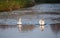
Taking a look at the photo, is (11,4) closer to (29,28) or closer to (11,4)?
(11,4)

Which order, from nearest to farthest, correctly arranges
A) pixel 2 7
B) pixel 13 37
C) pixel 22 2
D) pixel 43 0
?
pixel 13 37 → pixel 2 7 → pixel 22 2 → pixel 43 0

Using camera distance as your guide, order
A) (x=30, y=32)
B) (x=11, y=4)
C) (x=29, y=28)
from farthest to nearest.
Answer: (x=11, y=4)
(x=29, y=28)
(x=30, y=32)

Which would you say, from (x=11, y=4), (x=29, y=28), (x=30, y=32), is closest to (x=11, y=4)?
(x=11, y=4)

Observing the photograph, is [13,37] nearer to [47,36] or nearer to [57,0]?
[47,36]

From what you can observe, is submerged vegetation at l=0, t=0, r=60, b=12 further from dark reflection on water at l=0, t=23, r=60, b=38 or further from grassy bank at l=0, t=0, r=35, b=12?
dark reflection on water at l=0, t=23, r=60, b=38

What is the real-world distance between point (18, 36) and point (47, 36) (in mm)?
1426

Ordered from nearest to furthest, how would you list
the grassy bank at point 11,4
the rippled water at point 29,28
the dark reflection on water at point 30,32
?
the dark reflection on water at point 30,32 < the rippled water at point 29,28 < the grassy bank at point 11,4

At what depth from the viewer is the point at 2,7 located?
31.9 meters

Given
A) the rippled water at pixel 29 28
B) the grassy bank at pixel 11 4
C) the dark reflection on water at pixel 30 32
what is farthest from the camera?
the grassy bank at pixel 11 4

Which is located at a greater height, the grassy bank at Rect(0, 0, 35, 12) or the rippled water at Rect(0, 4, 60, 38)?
the grassy bank at Rect(0, 0, 35, 12)

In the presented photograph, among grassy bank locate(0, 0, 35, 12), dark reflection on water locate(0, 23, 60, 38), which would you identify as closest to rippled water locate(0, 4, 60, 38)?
dark reflection on water locate(0, 23, 60, 38)

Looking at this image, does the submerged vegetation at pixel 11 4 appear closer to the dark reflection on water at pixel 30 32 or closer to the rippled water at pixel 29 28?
the rippled water at pixel 29 28

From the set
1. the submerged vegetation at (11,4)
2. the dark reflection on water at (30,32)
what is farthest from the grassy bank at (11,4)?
the dark reflection on water at (30,32)

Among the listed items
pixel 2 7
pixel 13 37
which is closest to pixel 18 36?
pixel 13 37
